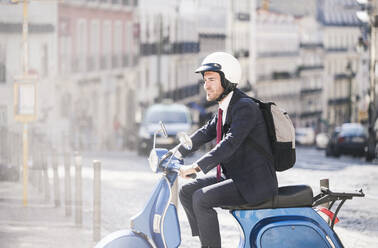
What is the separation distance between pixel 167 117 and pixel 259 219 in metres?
26.9

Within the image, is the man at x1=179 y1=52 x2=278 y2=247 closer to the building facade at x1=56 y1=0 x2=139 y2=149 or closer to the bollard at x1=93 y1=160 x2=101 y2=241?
the bollard at x1=93 y1=160 x2=101 y2=241

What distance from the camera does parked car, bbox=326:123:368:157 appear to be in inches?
1501

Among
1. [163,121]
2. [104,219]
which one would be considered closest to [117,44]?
[163,121]

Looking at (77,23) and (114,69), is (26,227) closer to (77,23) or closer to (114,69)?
(77,23)

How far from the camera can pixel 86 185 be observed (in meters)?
19.7

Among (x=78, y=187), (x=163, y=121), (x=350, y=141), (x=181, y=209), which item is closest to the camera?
(x=78, y=187)

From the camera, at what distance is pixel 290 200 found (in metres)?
7.08

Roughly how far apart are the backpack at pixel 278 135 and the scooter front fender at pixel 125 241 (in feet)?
3.03

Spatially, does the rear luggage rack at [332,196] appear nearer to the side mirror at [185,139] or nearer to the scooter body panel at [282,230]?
the scooter body panel at [282,230]

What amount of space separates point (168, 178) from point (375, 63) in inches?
1242

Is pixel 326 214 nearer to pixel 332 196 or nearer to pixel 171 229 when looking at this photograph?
pixel 332 196

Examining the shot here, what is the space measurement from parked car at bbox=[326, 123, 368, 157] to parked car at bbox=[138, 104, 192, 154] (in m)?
6.75

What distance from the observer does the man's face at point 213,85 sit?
723cm

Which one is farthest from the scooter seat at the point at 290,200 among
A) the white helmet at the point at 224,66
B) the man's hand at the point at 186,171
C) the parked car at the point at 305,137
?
the parked car at the point at 305,137
